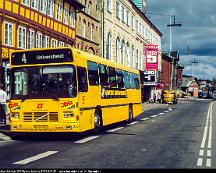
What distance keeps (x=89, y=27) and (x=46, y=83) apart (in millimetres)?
30160

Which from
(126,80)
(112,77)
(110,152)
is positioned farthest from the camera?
(126,80)

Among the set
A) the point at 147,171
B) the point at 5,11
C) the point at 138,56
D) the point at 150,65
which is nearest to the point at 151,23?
the point at 138,56

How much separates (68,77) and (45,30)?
19114mm

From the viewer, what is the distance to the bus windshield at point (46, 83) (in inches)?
510

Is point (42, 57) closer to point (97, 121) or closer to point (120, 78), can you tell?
point (97, 121)

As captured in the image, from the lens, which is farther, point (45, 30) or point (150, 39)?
point (150, 39)

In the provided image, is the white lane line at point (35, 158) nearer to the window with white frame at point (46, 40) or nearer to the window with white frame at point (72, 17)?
the window with white frame at point (46, 40)

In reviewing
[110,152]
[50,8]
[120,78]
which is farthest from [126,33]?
[110,152]

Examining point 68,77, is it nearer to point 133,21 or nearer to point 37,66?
point 37,66

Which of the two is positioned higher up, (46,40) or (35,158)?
(46,40)

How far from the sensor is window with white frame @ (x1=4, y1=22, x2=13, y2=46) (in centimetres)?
2591

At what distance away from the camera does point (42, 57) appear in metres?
13.3

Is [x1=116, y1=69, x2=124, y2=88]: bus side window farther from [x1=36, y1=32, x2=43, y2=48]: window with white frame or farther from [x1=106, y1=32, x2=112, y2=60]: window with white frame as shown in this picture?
[x1=106, y1=32, x2=112, y2=60]: window with white frame

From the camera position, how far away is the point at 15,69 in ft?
44.5
